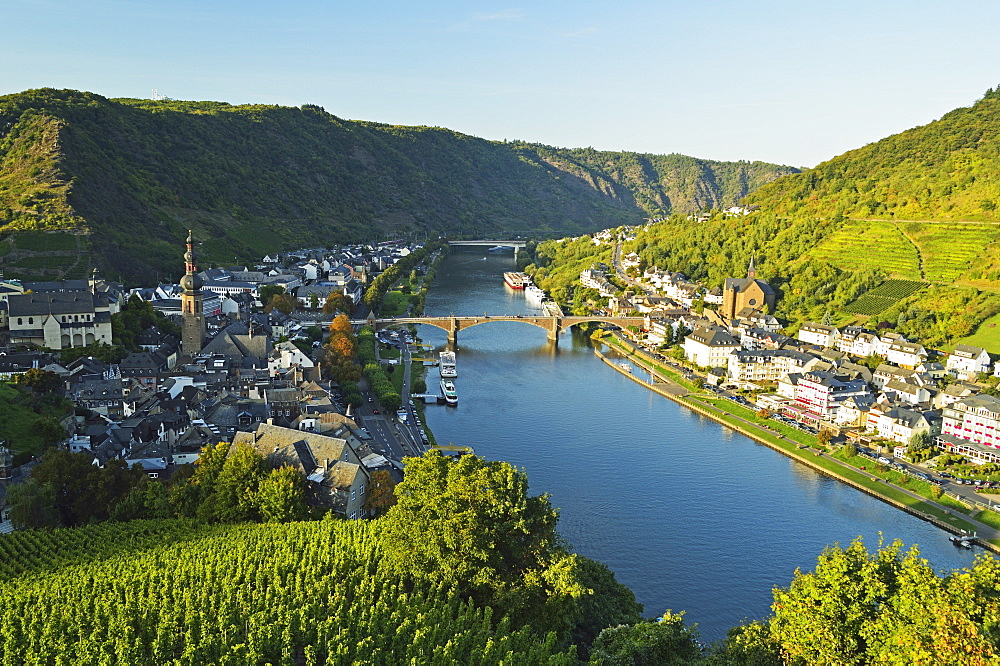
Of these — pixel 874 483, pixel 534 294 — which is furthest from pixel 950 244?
pixel 874 483

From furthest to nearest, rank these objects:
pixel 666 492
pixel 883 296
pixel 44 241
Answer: pixel 883 296 < pixel 44 241 < pixel 666 492

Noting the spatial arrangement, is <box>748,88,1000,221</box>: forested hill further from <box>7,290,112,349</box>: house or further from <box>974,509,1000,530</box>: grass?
<box>7,290,112,349</box>: house

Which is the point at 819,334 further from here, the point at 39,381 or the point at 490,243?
→ the point at 490,243

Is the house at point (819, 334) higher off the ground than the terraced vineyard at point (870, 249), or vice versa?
the terraced vineyard at point (870, 249)

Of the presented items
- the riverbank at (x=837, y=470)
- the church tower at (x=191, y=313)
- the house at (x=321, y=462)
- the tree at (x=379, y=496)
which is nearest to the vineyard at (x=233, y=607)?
the house at (x=321, y=462)

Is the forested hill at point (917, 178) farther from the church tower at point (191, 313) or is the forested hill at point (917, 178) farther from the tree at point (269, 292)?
the church tower at point (191, 313)

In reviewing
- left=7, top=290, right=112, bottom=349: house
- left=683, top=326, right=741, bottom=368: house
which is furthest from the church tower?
left=683, top=326, right=741, bottom=368: house
